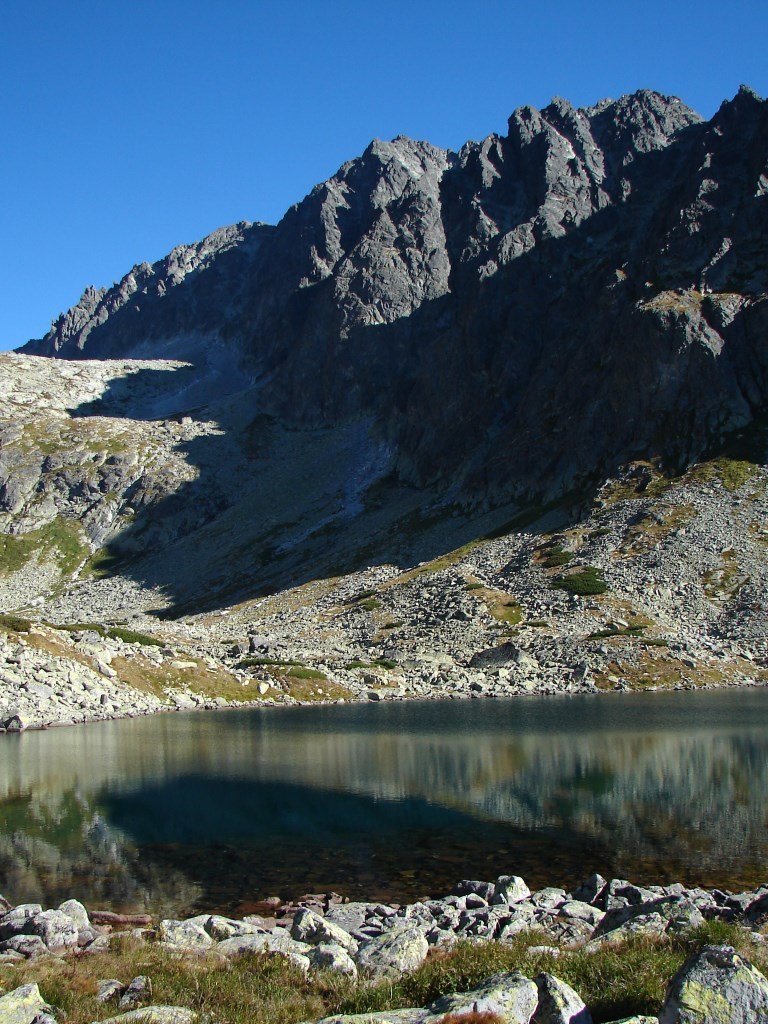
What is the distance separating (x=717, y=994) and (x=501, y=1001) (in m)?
2.33

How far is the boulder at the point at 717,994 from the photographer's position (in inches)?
338

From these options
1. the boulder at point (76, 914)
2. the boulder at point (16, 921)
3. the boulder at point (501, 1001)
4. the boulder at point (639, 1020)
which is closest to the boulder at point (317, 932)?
the boulder at point (76, 914)

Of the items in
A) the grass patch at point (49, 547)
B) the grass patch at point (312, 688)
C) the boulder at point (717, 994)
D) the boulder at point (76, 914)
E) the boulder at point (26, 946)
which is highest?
the grass patch at point (49, 547)

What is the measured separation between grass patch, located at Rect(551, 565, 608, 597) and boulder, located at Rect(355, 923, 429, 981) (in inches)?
3249

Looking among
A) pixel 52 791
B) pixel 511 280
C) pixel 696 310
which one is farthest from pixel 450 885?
pixel 511 280

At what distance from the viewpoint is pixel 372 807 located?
31938mm

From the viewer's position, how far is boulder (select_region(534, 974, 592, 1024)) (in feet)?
29.9

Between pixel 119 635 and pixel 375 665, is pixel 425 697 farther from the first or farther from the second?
A: pixel 119 635

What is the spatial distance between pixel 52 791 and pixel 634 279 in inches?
5833

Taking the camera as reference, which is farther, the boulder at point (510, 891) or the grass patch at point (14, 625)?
the grass patch at point (14, 625)

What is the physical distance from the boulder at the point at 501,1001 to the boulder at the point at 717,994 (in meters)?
1.43

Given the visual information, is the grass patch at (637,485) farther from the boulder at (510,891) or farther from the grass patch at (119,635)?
the boulder at (510,891)

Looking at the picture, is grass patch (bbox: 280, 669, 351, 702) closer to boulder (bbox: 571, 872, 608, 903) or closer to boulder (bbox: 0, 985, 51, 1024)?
boulder (bbox: 571, 872, 608, 903)

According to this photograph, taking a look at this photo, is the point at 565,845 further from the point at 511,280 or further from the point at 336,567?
the point at 511,280
